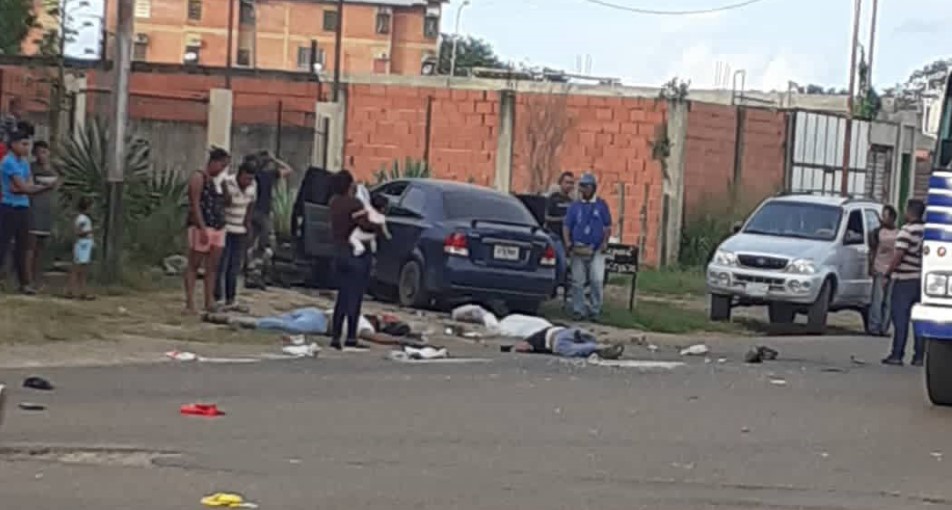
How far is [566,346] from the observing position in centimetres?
1883

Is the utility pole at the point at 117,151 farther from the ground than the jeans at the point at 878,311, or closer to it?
farther from the ground

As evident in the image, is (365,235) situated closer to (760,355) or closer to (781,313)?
(760,355)

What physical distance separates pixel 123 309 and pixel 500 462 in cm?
915

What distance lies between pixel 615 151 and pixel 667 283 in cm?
662

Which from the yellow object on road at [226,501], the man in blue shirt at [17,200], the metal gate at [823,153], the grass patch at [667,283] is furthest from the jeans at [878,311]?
the yellow object on road at [226,501]

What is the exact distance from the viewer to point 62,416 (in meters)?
12.0

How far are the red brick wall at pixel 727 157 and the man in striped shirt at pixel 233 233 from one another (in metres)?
17.9

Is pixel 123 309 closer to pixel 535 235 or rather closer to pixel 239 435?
pixel 535 235

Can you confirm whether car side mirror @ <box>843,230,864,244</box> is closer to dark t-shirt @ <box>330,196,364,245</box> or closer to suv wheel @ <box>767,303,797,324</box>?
suv wheel @ <box>767,303,797,324</box>

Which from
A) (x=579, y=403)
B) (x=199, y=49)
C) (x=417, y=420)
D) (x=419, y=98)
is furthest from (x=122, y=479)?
(x=199, y=49)

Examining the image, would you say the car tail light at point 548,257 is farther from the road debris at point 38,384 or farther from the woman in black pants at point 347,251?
the road debris at point 38,384

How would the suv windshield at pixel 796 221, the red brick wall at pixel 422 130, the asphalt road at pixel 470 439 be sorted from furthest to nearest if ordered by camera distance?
the red brick wall at pixel 422 130
the suv windshield at pixel 796 221
the asphalt road at pixel 470 439

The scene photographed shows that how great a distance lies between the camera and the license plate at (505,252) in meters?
22.3

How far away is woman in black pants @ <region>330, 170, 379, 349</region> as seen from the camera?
17.6 m
